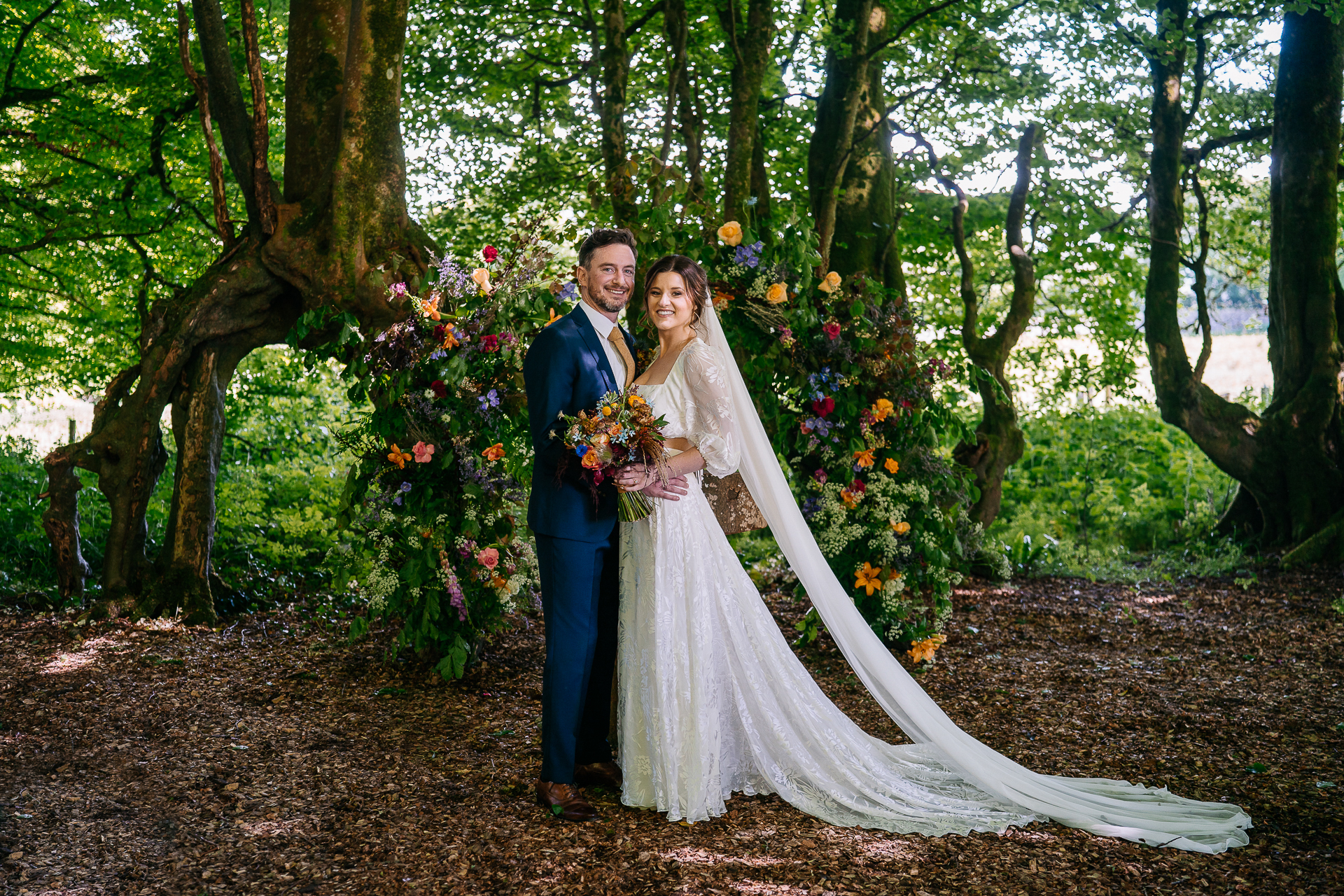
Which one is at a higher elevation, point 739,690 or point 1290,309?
point 1290,309

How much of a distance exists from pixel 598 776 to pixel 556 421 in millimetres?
1400

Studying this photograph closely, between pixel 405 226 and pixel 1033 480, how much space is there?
7964mm

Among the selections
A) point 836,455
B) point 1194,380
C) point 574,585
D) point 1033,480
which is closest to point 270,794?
point 574,585

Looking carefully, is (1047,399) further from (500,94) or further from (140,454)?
(140,454)

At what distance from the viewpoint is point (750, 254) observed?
4922 mm

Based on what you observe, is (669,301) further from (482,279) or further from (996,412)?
(996,412)

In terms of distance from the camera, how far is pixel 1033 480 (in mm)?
11094

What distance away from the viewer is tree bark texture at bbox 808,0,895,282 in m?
7.00

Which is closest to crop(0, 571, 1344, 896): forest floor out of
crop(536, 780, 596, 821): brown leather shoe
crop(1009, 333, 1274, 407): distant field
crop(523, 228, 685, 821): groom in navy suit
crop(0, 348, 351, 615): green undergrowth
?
crop(536, 780, 596, 821): brown leather shoe

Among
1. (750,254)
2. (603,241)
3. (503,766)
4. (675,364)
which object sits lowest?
(503,766)

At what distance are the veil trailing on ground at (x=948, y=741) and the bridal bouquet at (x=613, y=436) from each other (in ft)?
1.69

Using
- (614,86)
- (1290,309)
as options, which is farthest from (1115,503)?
(614,86)

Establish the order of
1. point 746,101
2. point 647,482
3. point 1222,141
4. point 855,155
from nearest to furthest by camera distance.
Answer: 1. point 647,482
2. point 746,101
3. point 855,155
4. point 1222,141

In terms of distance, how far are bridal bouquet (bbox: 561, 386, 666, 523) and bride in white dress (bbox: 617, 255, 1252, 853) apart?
80 mm
